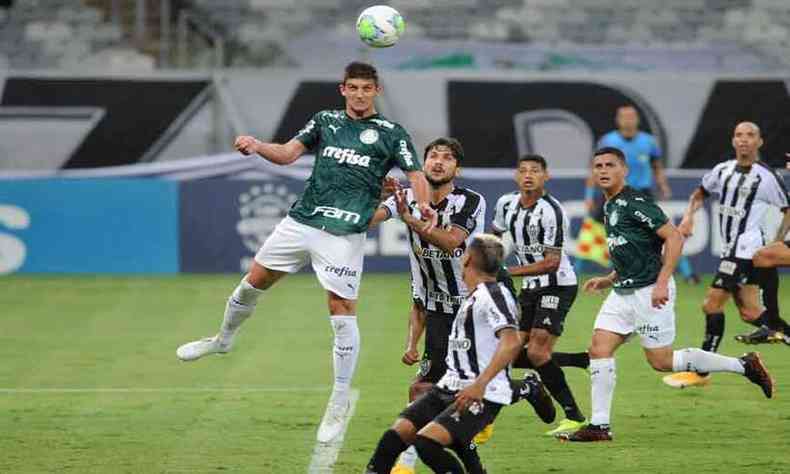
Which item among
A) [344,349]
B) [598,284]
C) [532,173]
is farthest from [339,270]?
[598,284]

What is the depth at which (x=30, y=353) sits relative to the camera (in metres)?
13.9

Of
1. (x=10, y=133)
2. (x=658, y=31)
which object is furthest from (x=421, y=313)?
(x=658, y=31)

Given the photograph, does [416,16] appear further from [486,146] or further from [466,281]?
[466,281]

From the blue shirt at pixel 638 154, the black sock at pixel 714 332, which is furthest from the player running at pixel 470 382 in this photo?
the blue shirt at pixel 638 154

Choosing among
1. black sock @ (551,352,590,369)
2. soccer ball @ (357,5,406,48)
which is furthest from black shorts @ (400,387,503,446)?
soccer ball @ (357,5,406,48)

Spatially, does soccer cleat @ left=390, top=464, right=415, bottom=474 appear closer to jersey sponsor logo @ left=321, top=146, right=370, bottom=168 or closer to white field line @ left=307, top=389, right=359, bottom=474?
white field line @ left=307, top=389, right=359, bottom=474

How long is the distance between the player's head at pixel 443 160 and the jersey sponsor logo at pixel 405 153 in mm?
244

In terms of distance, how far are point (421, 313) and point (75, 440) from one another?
2.38 meters

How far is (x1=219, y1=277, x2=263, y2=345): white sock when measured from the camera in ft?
32.6

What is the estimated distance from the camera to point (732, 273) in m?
12.9

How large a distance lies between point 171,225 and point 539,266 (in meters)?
11.1

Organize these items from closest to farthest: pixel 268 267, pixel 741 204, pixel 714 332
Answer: pixel 268 267 → pixel 714 332 → pixel 741 204

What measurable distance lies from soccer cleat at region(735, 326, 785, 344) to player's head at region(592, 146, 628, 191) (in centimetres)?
453

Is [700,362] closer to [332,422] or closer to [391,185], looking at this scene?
[332,422]
